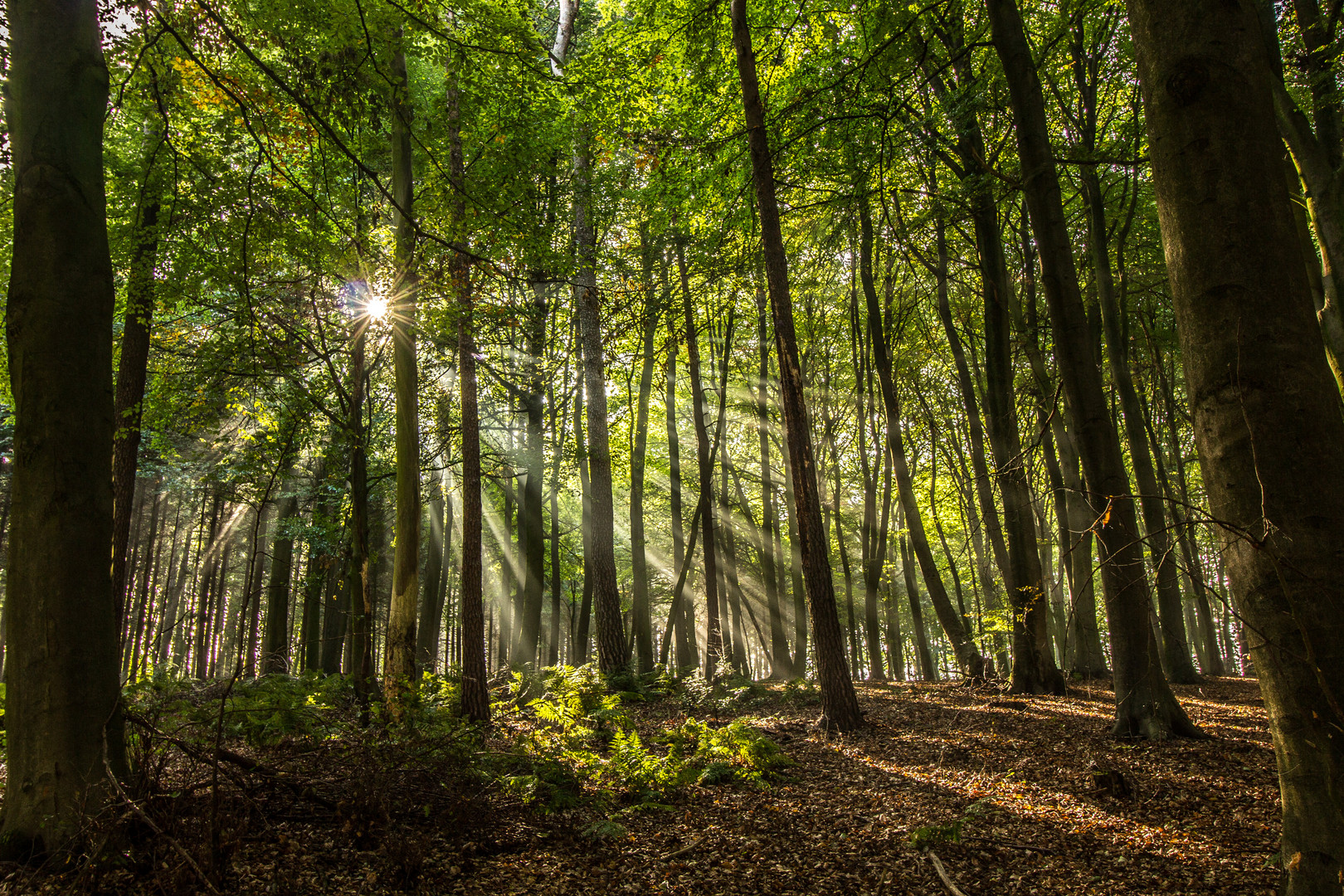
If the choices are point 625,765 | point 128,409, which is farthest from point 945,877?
point 128,409

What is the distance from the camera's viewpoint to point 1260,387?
7.70 feet

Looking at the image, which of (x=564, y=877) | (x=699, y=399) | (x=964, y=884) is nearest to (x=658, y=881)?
(x=564, y=877)

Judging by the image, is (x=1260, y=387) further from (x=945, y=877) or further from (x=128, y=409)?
(x=128, y=409)

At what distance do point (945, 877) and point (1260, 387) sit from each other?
328cm

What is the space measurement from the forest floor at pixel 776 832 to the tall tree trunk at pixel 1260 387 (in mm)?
1973

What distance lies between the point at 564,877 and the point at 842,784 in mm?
3022

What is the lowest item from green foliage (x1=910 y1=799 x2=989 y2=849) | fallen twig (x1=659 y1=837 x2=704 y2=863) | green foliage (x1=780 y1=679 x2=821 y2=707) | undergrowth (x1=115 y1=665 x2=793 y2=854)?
green foliage (x1=780 y1=679 x2=821 y2=707)

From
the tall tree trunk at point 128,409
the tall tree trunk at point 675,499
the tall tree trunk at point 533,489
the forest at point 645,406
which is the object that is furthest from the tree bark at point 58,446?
the tall tree trunk at point 675,499

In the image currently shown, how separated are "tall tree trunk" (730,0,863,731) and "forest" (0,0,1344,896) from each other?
0.18ft

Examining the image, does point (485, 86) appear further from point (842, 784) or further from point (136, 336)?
point (842, 784)

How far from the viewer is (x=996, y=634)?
1568 cm

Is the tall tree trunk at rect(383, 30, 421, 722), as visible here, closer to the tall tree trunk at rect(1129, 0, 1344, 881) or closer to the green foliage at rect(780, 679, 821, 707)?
the green foliage at rect(780, 679, 821, 707)

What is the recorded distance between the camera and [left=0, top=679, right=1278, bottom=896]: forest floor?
3.80 metres

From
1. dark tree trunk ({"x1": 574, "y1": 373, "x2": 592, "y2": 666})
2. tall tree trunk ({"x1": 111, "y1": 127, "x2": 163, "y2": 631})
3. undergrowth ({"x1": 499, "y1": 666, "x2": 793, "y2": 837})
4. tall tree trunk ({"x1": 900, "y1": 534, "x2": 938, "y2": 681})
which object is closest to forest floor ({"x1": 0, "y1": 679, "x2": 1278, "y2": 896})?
undergrowth ({"x1": 499, "y1": 666, "x2": 793, "y2": 837})
